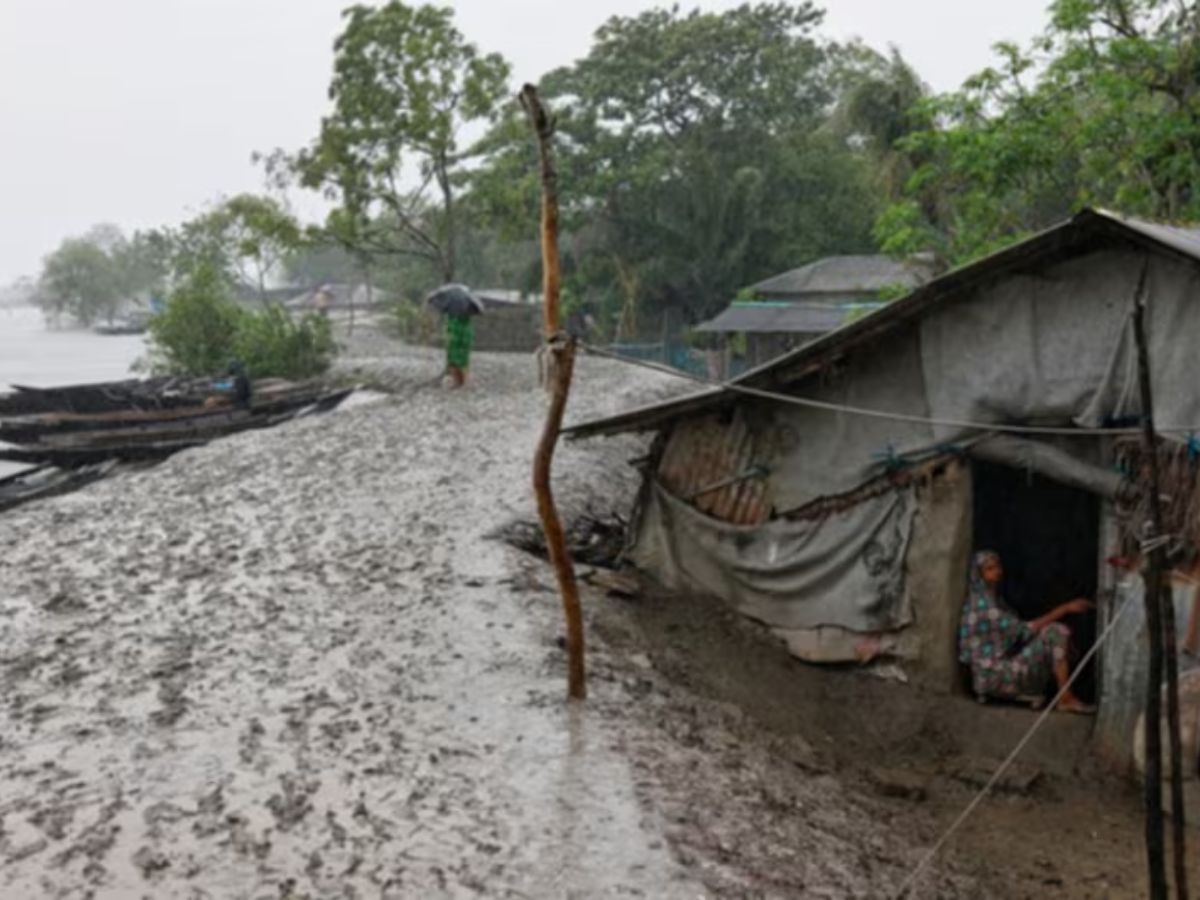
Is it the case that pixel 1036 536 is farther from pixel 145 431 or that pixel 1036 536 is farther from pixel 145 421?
pixel 145 421

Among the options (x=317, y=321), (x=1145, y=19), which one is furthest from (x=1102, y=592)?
(x=317, y=321)

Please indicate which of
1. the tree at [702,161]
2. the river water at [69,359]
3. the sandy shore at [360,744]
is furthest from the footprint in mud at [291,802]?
the river water at [69,359]

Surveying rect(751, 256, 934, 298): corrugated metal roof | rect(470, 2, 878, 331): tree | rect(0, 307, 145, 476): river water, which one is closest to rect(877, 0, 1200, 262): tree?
rect(751, 256, 934, 298): corrugated metal roof

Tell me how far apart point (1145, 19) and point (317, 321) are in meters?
20.8

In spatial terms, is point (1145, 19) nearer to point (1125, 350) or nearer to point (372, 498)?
point (1125, 350)

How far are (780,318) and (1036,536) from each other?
18.0 metres

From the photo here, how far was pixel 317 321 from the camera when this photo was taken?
30047 millimetres

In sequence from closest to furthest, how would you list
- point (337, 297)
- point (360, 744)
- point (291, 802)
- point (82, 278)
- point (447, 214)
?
point (291, 802) → point (360, 744) → point (447, 214) → point (337, 297) → point (82, 278)

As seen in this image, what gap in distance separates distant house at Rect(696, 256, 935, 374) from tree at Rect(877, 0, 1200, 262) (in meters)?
10.7

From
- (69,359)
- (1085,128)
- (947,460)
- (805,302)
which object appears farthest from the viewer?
(69,359)

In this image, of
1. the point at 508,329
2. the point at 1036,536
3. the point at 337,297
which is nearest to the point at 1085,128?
the point at 1036,536

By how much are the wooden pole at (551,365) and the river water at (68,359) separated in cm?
2328

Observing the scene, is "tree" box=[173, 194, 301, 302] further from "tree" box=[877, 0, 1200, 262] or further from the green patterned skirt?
"tree" box=[877, 0, 1200, 262]

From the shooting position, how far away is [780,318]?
2869 cm
